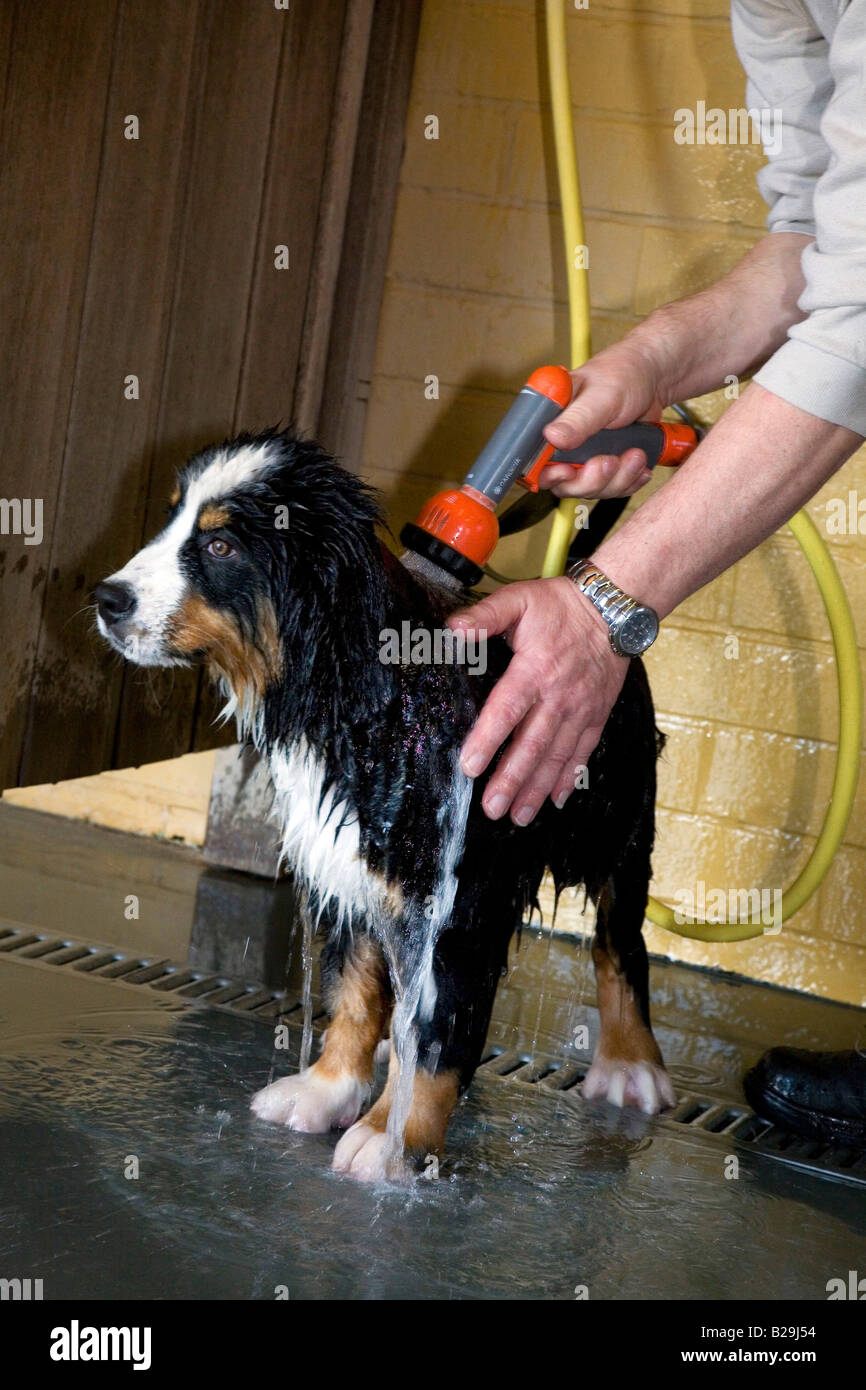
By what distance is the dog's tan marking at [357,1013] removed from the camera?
1.90 m

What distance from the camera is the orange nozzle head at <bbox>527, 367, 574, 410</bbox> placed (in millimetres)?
1717

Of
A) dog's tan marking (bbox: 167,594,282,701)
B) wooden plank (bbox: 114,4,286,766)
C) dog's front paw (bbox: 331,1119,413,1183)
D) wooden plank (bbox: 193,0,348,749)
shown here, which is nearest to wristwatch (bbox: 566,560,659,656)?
dog's tan marking (bbox: 167,594,282,701)

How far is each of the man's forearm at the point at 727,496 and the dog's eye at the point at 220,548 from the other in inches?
17.0

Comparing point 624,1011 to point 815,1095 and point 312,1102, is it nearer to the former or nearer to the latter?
point 815,1095

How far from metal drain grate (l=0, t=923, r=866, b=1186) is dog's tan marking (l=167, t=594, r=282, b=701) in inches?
29.8

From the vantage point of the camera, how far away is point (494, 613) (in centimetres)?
156

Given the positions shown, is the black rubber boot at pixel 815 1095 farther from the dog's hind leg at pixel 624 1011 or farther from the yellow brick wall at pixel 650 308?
the yellow brick wall at pixel 650 308

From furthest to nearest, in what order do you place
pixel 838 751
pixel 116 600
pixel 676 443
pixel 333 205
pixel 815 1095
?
pixel 333 205 → pixel 838 751 → pixel 815 1095 → pixel 676 443 → pixel 116 600

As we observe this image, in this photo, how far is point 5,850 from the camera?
2.93 metres

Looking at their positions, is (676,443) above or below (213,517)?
above

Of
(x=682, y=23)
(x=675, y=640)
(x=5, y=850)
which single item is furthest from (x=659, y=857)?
(x=682, y=23)

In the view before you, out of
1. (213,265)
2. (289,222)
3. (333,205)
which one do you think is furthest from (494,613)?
(333,205)

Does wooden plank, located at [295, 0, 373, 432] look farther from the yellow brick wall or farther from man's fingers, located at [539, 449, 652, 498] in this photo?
man's fingers, located at [539, 449, 652, 498]

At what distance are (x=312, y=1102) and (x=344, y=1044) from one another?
9 centimetres
